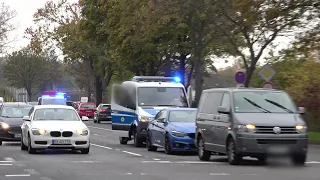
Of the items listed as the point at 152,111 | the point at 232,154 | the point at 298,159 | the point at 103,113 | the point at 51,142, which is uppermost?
the point at 103,113

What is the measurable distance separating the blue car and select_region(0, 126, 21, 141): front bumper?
538 cm

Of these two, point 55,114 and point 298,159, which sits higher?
point 55,114

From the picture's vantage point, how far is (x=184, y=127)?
23.1m

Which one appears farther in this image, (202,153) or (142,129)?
(142,129)

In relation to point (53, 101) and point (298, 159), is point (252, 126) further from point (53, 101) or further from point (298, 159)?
point (53, 101)

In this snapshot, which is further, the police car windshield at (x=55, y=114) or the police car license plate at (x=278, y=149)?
the police car windshield at (x=55, y=114)

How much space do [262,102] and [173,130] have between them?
4.89 meters

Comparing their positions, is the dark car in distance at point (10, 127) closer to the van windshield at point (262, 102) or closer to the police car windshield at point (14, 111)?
the police car windshield at point (14, 111)

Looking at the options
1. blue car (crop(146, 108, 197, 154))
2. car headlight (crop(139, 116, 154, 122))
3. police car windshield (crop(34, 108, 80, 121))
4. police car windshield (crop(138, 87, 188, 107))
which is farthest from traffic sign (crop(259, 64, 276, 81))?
police car windshield (crop(34, 108, 80, 121))

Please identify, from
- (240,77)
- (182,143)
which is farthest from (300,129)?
(240,77)

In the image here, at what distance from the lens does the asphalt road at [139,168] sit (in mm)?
15484

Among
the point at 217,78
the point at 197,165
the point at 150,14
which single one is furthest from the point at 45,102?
the point at 197,165

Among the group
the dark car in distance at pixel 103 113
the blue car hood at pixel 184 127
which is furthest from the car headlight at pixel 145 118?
the dark car in distance at pixel 103 113

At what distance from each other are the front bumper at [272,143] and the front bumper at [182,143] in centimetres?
532
